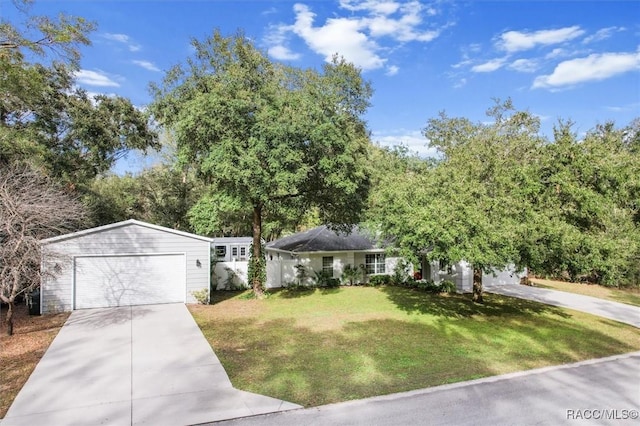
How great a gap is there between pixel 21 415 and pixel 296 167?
9.13 metres

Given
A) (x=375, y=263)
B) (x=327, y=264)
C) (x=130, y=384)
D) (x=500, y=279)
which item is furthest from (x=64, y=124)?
(x=500, y=279)

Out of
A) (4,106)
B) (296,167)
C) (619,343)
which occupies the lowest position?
(619,343)

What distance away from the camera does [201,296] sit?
14.1 meters

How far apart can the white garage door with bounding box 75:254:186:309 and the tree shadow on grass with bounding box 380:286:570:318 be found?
28.0 feet

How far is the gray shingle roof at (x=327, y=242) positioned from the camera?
19359 millimetres

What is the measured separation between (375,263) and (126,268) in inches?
481

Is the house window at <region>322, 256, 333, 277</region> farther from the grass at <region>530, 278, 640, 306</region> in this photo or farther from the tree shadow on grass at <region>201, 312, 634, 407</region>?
the grass at <region>530, 278, 640, 306</region>

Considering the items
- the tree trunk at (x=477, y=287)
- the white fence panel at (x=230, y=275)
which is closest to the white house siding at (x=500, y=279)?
the tree trunk at (x=477, y=287)

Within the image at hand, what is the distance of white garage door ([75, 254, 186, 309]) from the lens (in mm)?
13125

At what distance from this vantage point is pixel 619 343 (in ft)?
32.2

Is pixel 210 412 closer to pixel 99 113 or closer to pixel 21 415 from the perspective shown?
pixel 21 415

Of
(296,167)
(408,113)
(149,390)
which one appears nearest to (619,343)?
(296,167)

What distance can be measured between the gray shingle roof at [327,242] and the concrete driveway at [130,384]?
31.0ft

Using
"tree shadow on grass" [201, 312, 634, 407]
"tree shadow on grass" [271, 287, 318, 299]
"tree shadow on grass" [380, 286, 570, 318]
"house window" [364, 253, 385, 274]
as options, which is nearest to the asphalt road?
"tree shadow on grass" [201, 312, 634, 407]
